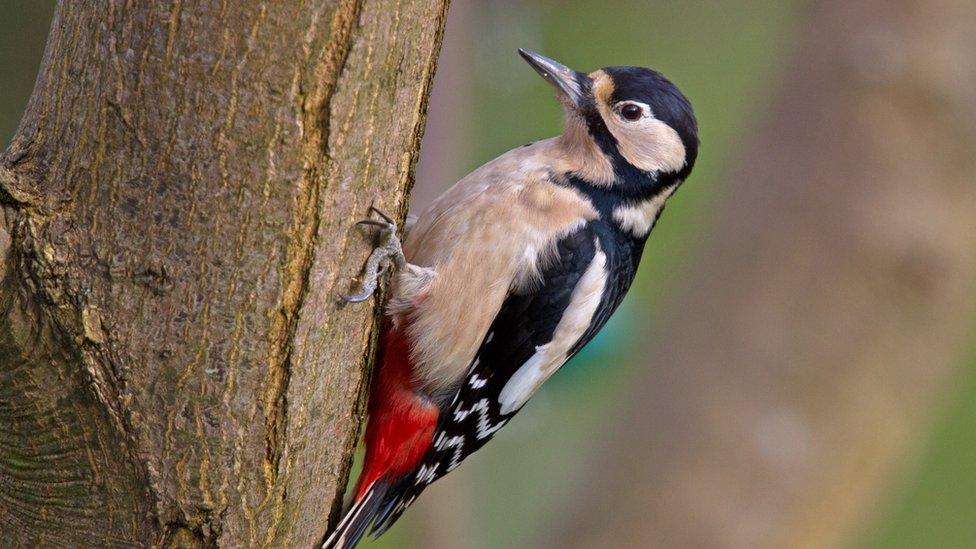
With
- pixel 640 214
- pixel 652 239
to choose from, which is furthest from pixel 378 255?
pixel 652 239

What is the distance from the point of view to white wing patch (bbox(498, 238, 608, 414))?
8.06 feet

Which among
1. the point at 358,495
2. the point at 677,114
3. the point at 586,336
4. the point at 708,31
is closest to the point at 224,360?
the point at 358,495

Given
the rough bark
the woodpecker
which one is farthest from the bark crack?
the rough bark

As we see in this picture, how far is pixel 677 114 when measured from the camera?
2.62 metres

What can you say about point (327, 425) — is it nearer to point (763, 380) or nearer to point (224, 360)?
point (224, 360)

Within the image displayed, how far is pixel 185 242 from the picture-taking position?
1.57 metres

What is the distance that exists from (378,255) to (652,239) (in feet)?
18.1

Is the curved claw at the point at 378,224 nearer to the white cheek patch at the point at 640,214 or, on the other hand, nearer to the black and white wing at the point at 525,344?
the black and white wing at the point at 525,344

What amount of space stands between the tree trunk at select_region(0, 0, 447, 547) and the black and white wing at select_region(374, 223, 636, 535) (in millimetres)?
718

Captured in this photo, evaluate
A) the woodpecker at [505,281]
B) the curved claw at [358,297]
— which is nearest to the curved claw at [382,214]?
the curved claw at [358,297]

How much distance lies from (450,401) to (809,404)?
1.65m

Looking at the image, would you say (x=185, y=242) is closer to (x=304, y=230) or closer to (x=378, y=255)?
(x=304, y=230)

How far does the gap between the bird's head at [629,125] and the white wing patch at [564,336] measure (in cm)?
26

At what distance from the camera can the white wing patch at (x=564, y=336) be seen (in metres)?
2.46
